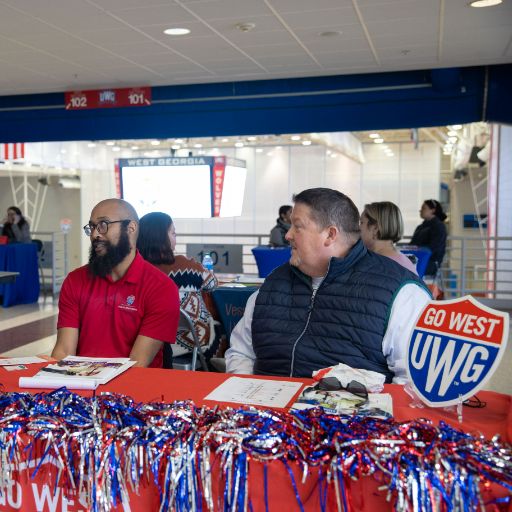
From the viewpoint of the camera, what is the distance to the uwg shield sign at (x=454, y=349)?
1268 millimetres

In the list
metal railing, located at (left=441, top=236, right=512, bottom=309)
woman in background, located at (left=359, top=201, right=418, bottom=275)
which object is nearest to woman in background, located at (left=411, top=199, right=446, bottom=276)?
metal railing, located at (left=441, top=236, right=512, bottom=309)

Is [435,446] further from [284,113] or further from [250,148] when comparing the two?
[250,148]

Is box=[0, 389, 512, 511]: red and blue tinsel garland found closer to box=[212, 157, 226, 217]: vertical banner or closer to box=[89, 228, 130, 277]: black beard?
box=[89, 228, 130, 277]: black beard

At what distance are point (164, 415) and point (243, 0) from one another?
3692 millimetres

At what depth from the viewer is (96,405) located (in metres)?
1.30

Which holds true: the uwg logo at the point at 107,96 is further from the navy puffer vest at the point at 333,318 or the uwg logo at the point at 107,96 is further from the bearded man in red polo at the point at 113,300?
the navy puffer vest at the point at 333,318

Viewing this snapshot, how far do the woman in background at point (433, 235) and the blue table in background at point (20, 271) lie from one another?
5.16m

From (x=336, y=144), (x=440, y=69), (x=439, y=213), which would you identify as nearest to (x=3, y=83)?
(x=440, y=69)

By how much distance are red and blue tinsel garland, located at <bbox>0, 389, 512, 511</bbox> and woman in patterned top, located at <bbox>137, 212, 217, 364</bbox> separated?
200 cm

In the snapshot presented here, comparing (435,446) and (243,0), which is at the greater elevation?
(243,0)

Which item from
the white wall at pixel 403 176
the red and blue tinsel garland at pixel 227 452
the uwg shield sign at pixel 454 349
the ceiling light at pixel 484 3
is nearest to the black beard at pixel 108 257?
the red and blue tinsel garland at pixel 227 452

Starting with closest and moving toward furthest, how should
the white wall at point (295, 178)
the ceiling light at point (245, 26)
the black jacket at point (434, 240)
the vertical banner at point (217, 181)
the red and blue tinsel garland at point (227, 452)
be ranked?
1. the red and blue tinsel garland at point (227, 452)
2. the ceiling light at point (245, 26)
3. the black jacket at point (434, 240)
4. the vertical banner at point (217, 181)
5. the white wall at point (295, 178)

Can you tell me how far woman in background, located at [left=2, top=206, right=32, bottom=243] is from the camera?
8.82m

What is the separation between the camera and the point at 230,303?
3443 millimetres
